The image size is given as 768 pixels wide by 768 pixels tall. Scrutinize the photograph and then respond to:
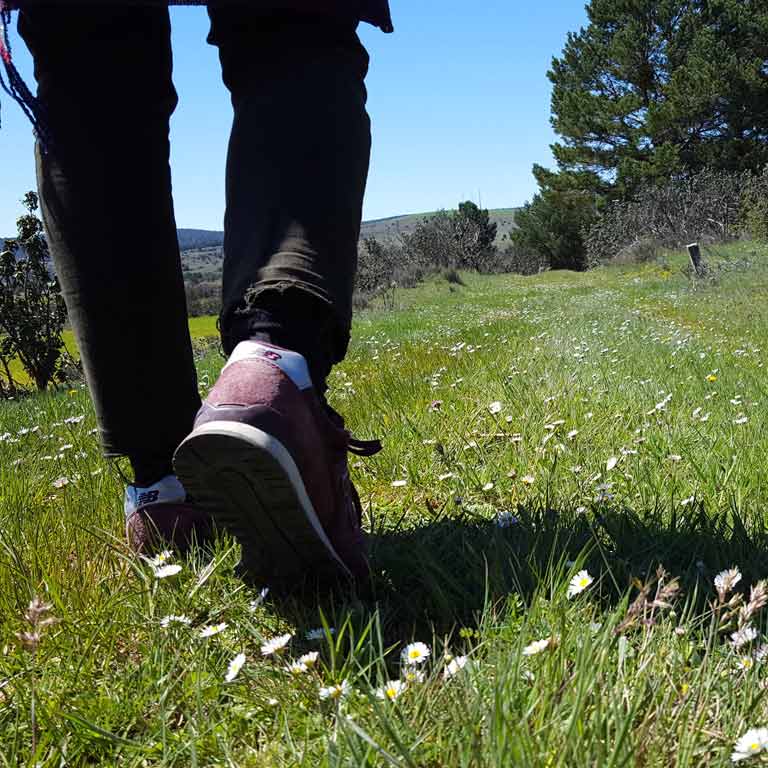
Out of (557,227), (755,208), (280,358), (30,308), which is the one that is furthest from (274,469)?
(557,227)

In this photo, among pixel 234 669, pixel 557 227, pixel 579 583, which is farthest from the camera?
pixel 557 227

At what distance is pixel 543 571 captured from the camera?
1342 millimetres

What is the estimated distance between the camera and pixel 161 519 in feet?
5.26

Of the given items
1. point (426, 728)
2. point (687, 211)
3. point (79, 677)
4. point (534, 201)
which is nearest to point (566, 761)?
point (426, 728)

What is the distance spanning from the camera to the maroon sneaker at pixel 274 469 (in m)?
1.07

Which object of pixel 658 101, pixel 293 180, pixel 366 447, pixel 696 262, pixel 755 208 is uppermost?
pixel 658 101

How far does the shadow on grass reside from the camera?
125 cm

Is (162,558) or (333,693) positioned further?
(162,558)

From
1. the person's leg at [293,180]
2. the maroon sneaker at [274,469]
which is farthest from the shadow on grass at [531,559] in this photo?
the person's leg at [293,180]

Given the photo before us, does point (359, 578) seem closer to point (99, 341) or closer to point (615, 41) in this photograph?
point (99, 341)

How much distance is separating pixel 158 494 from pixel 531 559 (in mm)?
860

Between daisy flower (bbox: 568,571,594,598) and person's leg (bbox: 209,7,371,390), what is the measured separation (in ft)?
1.92

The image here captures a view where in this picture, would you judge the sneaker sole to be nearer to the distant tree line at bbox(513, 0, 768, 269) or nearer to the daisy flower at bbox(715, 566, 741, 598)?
the daisy flower at bbox(715, 566, 741, 598)

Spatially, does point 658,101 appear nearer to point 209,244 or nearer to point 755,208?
point 755,208
